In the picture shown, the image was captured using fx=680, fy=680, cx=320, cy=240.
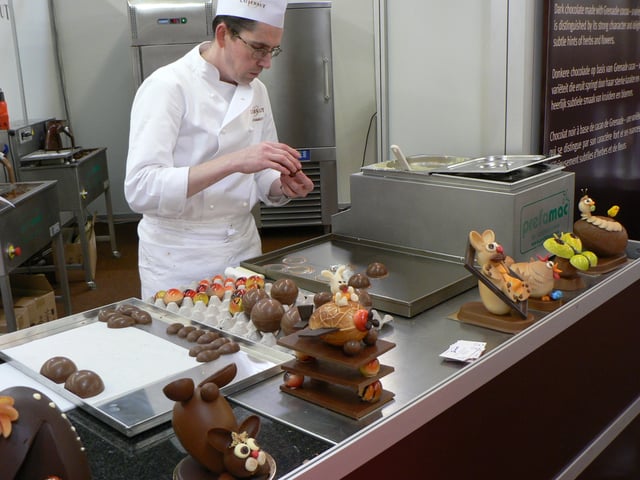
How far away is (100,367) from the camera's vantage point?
1.20 meters

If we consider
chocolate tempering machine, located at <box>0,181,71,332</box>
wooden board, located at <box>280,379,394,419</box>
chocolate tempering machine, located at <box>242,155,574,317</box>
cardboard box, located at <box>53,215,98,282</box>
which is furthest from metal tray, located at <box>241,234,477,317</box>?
cardboard box, located at <box>53,215,98,282</box>

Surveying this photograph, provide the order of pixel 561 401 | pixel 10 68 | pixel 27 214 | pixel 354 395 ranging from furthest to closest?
pixel 10 68 < pixel 27 214 < pixel 561 401 < pixel 354 395

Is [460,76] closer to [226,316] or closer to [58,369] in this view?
[226,316]

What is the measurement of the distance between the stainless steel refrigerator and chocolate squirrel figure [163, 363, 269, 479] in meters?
4.55

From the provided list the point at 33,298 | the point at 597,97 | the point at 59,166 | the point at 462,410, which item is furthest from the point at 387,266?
the point at 59,166

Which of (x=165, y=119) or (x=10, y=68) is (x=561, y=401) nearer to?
(x=165, y=119)

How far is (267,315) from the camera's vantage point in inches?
52.3

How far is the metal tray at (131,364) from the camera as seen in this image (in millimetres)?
1037

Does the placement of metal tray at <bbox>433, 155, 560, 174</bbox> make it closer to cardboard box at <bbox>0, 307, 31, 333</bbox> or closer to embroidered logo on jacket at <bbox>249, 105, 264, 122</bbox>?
embroidered logo on jacket at <bbox>249, 105, 264, 122</bbox>

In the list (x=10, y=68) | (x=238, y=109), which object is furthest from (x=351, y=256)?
(x=10, y=68)

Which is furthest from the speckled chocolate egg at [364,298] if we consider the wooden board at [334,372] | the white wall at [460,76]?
the white wall at [460,76]

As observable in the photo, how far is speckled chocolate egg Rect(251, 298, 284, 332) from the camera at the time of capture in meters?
1.33

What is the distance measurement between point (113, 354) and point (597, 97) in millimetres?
2215

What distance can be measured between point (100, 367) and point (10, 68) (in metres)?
4.51
